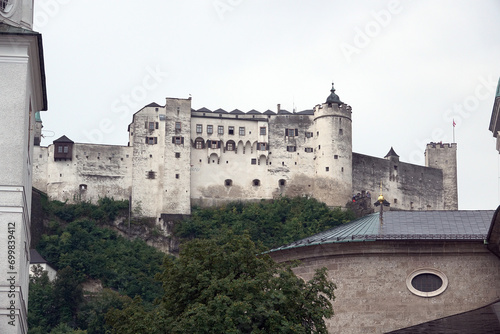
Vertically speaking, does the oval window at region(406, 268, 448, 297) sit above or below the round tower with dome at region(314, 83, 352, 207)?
below

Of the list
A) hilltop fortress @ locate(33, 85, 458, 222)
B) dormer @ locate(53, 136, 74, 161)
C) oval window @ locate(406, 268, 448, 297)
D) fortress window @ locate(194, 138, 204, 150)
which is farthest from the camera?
fortress window @ locate(194, 138, 204, 150)

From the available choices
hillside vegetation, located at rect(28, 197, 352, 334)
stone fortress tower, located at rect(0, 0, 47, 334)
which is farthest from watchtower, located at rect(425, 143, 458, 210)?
stone fortress tower, located at rect(0, 0, 47, 334)

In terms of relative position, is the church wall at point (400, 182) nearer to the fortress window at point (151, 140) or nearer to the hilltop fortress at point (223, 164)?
the hilltop fortress at point (223, 164)

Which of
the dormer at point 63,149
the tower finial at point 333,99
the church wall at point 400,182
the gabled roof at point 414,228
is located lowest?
the gabled roof at point 414,228

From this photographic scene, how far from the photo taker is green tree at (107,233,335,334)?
2694 centimetres

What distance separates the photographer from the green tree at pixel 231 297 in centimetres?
2694

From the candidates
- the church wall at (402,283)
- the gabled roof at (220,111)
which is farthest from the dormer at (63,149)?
the church wall at (402,283)

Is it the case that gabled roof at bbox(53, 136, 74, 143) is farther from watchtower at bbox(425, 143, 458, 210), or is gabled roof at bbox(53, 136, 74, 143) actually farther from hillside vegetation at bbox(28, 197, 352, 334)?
watchtower at bbox(425, 143, 458, 210)

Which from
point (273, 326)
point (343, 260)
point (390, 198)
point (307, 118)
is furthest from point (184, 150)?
point (273, 326)

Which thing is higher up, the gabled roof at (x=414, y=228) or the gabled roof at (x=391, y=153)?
the gabled roof at (x=391, y=153)

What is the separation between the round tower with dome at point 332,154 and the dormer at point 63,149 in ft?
89.2

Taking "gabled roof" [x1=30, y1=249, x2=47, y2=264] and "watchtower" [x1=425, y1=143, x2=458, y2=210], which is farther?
"watchtower" [x1=425, y1=143, x2=458, y2=210]

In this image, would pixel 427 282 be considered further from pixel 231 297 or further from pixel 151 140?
pixel 151 140

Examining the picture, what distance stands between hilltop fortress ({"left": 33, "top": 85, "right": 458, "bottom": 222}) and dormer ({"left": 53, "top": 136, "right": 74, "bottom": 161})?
0.34 feet
